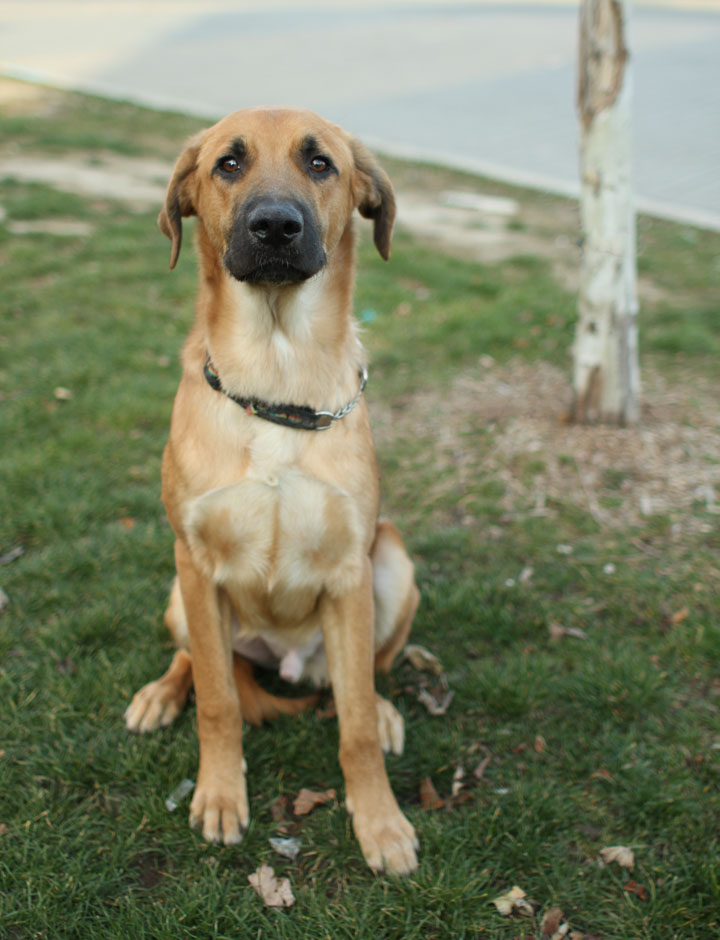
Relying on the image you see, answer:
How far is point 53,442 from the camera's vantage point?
4.27 meters

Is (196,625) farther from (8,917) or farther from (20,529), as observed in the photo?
(20,529)

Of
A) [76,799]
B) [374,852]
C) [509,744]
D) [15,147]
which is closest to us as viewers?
[374,852]

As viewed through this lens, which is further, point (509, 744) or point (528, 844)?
point (509, 744)

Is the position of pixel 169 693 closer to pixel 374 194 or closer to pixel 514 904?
pixel 514 904

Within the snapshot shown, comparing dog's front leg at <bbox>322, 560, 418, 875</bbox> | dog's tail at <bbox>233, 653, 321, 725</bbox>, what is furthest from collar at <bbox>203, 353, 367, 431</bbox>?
dog's tail at <bbox>233, 653, 321, 725</bbox>

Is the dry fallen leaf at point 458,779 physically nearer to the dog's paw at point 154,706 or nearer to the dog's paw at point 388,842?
the dog's paw at point 388,842

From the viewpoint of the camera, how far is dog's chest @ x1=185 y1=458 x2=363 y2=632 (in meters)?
2.41

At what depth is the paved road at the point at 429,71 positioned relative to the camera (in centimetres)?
973

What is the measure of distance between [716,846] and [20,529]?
3.07m

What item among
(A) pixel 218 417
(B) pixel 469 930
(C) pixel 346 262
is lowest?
(B) pixel 469 930

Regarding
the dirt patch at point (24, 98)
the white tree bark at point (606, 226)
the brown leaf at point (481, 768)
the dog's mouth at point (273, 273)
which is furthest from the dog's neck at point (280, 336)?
the dirt patch at point (24, 98)

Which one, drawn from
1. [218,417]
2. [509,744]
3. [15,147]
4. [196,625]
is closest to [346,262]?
[218,417]

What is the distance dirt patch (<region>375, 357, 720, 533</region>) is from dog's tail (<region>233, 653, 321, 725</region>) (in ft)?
4.78

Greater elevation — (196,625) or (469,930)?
(196,625)
